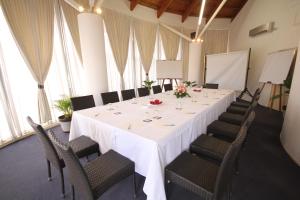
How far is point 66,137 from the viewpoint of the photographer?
316cm

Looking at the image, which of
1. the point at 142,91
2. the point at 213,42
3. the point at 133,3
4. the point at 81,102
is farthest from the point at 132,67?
the point at 213,42

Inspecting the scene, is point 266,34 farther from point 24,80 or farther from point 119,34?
point 24,80

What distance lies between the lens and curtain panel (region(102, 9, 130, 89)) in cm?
442

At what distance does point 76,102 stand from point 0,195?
142cm

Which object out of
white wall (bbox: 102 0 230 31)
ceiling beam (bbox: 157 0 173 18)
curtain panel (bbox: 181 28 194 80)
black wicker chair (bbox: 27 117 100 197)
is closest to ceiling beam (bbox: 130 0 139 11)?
white wall (bbox: 102 0 230 31)

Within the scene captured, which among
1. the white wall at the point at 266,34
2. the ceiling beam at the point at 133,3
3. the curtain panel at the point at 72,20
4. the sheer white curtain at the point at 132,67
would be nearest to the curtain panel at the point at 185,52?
the sheer white curtain at the point at 132,67

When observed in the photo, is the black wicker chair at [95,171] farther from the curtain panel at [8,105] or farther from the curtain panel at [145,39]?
the curtain panel at [145,39]

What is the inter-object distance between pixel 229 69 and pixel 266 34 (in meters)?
1.58

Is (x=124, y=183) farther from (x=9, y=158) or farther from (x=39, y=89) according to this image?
(x=39, y=89)

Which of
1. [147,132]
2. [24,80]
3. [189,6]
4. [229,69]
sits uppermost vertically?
[189,6]

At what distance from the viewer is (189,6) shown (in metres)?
6.14

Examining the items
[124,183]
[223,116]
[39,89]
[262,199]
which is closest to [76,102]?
[39,89]

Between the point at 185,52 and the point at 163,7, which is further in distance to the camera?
the point at 185,52

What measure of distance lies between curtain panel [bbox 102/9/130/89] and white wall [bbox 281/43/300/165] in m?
4.11
